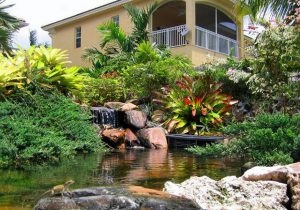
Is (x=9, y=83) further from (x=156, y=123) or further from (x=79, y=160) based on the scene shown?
(x=156, y=123)

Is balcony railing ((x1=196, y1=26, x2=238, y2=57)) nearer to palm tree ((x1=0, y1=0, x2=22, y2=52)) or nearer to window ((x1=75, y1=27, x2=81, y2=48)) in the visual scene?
palm tree ((x1=0, y1=0, x2=22, y2=52))

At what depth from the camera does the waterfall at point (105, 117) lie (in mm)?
13742

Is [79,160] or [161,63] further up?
[161,63]

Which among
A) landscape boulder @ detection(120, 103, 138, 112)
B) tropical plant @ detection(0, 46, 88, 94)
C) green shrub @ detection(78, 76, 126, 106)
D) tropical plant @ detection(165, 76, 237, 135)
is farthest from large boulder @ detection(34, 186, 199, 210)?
green shrub @ detection(78, 76, 126, 106)

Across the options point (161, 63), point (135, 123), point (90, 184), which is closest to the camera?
point (90, 184)

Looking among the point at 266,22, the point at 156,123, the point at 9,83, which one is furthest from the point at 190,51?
the point at 9,83

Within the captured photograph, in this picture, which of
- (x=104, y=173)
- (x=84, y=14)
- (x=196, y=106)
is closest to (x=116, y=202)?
(x=104, y=173)

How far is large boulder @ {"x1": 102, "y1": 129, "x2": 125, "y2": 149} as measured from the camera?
1214 centimetres

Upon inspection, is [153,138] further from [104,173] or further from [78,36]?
[78,36]

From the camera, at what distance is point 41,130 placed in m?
8.39

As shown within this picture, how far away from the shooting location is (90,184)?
6.02m

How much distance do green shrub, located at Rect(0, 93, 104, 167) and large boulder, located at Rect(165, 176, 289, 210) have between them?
3.41 meters

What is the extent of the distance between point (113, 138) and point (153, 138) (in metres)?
1.33

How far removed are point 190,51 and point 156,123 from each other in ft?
20.8
